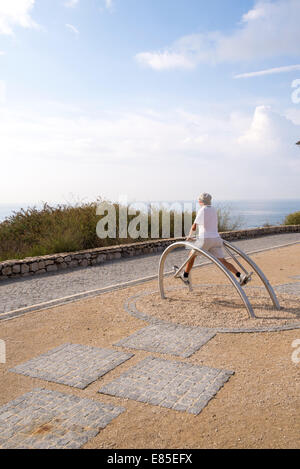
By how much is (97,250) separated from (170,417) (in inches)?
315

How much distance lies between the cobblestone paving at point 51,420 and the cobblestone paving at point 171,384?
0.31 metres

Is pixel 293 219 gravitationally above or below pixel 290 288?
above

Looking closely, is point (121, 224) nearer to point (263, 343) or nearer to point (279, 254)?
point (279, 254)

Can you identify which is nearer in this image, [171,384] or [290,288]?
[171,384]

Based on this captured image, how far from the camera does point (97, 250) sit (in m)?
10.9

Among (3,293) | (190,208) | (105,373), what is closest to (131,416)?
(105,373)

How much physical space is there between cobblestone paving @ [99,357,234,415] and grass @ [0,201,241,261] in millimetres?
7424

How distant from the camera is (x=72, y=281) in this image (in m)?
8.57

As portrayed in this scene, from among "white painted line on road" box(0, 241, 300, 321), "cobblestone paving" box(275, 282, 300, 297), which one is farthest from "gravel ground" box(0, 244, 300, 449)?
"cobblestone paving" box(275, 282, 300, 297)

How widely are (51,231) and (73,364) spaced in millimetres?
8230

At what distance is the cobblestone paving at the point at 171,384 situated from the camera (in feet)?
11.1

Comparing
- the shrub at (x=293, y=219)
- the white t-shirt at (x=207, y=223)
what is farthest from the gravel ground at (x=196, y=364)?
the shrub at (x=293, y=219)

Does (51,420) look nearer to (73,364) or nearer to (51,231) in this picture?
(73,364)

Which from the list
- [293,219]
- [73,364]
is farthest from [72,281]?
[293,219]
